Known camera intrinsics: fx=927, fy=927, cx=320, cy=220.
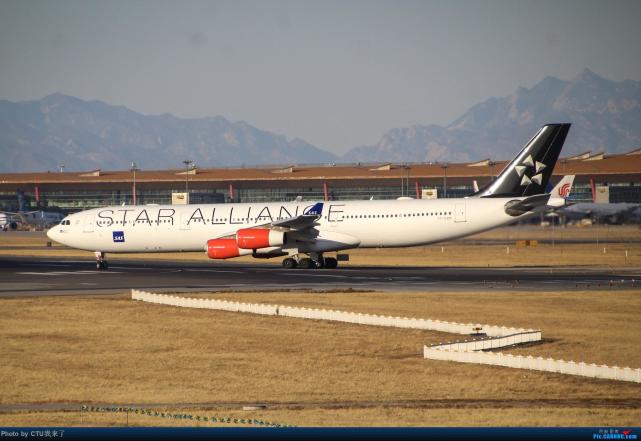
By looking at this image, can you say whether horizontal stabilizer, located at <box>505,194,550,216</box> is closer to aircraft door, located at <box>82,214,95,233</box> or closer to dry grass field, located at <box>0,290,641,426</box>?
dry grass field, located at <box>0,290,641,426</box>

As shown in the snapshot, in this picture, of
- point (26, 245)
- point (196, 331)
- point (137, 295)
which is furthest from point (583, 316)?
point (26, 245)

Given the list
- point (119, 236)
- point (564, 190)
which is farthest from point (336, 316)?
point (564, 190)

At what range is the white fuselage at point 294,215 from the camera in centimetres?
5609

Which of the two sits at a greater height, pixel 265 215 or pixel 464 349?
pixel 265 215

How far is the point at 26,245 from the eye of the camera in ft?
331

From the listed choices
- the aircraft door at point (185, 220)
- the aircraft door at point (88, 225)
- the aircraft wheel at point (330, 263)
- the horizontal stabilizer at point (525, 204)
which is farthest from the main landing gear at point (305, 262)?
the aircraft door at point (88, 225)

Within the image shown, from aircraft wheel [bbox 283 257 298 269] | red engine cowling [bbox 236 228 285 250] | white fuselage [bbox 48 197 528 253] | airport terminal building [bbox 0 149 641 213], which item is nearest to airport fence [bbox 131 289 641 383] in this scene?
red engine cowling [bbox 236 228 285 250]

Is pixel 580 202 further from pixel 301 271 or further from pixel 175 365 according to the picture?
pixel 175 365

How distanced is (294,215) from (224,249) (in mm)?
5385

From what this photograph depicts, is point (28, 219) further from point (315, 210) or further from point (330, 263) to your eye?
point (315, 210)

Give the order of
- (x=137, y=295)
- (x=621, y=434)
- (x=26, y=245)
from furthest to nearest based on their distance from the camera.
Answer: (x=26, y=245) < (x=137, y=295) < (x=621, y=434)

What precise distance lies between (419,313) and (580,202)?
92.7 meters

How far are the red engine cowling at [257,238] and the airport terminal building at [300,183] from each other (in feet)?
232

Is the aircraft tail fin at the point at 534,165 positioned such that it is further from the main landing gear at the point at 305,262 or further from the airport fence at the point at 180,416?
the airport fence at the point at 180,416
